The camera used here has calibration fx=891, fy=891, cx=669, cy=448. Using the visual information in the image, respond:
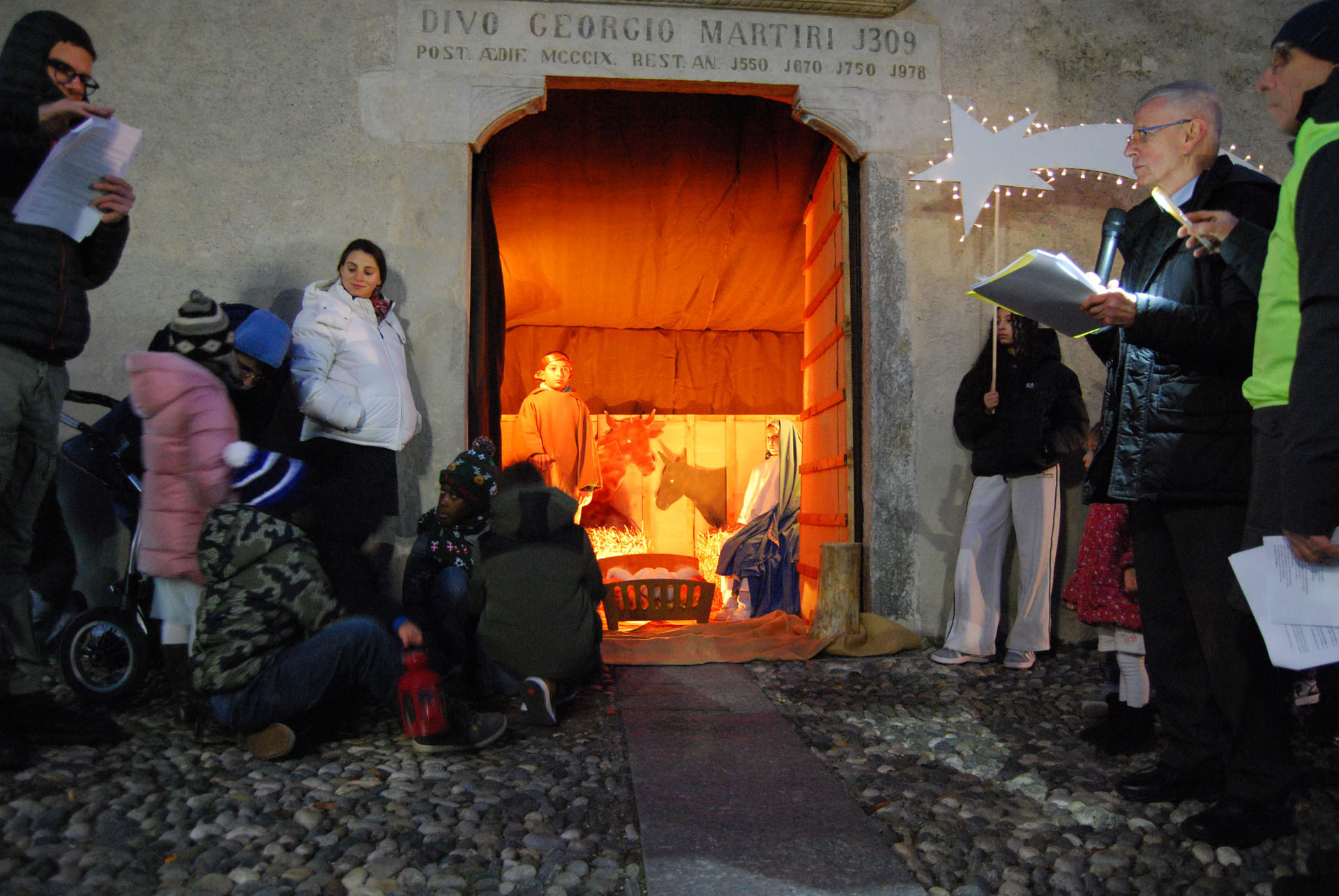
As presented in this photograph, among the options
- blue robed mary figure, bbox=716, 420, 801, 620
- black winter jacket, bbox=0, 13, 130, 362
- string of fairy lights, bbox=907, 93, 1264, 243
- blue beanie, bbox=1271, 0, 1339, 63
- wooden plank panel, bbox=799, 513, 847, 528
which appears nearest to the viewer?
blue beanie, bbox=1271, 0, 1339, 63

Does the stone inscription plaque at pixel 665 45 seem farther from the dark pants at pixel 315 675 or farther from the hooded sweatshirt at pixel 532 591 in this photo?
the dark pants at pixel 315 675

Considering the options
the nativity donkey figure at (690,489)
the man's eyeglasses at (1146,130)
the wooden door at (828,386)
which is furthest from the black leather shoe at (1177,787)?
the nativity donkey figure at (690,489)

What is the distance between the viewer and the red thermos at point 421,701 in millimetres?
2773

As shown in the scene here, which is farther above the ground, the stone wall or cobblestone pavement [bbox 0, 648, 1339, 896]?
the stone wall

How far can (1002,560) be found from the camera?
15.1 feet

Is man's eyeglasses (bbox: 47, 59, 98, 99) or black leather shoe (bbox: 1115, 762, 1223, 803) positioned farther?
man's eyeglasses (bbox: 47, 59, 98, 99)

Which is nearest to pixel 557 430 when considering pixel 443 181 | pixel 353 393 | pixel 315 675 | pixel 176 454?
pixel 443 181

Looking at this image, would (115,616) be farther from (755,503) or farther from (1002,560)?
(755,503)

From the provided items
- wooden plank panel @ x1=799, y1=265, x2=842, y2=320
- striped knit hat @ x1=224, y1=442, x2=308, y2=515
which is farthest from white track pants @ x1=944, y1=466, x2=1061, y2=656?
striped knit hat @ x1=224, y1=442, x2=308, y2=515

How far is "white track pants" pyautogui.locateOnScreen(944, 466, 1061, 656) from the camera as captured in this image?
14.5ft

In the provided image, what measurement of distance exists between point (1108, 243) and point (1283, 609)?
114 centimetres

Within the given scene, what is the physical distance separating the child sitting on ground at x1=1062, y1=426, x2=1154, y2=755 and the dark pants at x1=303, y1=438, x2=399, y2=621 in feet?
8.23

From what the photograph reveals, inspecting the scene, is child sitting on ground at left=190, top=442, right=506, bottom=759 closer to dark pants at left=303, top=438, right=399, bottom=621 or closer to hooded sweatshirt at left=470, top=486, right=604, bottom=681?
dark pants at left=303, top=438, right=399, bottom=621

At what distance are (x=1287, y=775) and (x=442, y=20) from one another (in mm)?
4824
